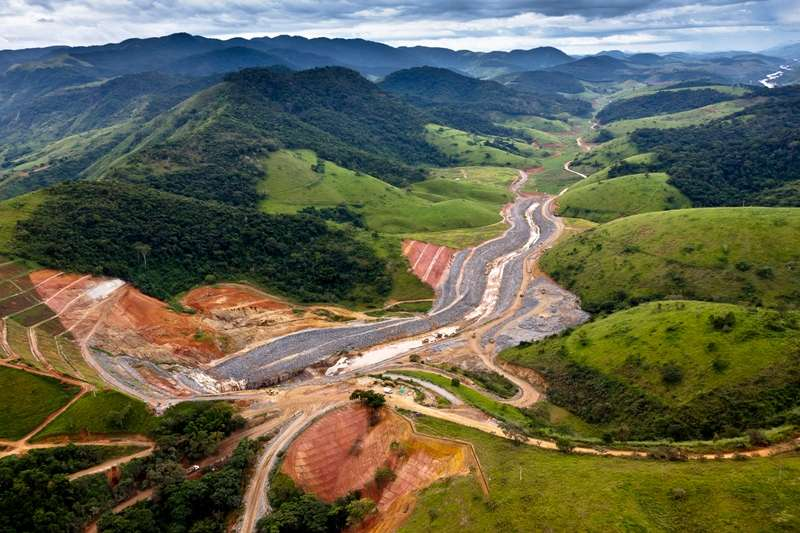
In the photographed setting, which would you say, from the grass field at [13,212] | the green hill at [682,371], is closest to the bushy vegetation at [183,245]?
the grass field at [13,212]

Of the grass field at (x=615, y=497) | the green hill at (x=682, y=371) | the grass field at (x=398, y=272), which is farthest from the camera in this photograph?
the grass field at (x=398, y=272)

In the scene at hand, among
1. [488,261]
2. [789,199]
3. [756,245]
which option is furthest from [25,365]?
[789,199]

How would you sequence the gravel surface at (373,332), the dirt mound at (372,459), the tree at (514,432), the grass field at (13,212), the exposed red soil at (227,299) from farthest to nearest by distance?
the exposed red soil at (227,299), the grass field at (13,212), the gravel surface at (373,332), the tree at (514,432), the dirt mound at (372,459)

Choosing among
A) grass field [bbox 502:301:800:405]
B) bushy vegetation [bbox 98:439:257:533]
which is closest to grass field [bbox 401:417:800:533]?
grass field [bbox 502:301:800:405]

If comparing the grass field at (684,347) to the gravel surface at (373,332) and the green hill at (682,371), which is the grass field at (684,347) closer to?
the green hill at (682,371)

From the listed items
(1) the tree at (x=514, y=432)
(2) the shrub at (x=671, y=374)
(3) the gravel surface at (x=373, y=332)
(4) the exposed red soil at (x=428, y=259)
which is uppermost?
(2) the shrub at (x=671, y=374)

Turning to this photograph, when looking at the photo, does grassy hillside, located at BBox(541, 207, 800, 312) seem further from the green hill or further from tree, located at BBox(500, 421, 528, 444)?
tree, located at BBox(500, 421, 528, 444)

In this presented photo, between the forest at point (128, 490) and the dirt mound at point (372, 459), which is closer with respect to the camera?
the forest at point (128, 490)
